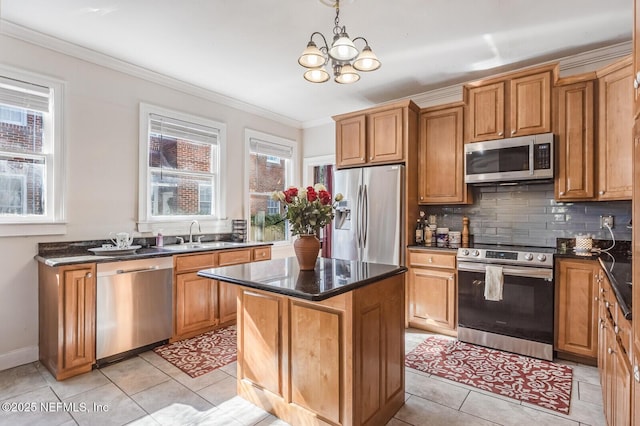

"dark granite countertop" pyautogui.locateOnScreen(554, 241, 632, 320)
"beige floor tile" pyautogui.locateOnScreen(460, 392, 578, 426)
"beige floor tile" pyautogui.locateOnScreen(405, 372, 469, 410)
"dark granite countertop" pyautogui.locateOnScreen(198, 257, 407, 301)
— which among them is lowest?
"beige floor tile" pyautogui.locateOnScreen(405, 372, 469, 410)

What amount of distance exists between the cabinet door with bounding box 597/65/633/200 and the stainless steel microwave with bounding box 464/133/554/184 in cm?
37

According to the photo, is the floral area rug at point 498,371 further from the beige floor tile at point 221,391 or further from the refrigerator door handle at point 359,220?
the beige floor tile at point 221,391

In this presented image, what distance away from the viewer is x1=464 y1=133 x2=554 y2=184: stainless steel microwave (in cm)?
315

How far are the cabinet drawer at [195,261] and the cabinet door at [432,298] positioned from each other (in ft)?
7.10

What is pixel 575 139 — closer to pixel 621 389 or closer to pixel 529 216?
pixel 529 216

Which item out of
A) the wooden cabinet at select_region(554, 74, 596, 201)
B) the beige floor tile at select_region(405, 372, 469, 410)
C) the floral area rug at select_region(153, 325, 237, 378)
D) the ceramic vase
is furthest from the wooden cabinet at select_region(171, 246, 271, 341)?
the wooden cabinet at select_region(554, 74, 596, 201)

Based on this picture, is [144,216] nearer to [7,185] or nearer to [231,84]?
[7,185]

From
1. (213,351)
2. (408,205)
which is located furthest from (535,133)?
(213,351)

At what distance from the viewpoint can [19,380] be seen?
2.55 m

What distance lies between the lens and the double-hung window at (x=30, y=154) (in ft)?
9.16

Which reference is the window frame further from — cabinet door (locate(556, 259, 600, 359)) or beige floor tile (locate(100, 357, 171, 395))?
cabinet door (locate(556, 259, 600, 359))

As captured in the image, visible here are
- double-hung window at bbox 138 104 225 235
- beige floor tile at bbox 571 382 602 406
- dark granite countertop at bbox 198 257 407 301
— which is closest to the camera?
dark granite countertop at bbox 198 257 407 301

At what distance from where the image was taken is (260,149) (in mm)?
4973

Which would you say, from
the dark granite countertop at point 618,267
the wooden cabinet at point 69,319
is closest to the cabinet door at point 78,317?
the wooden cabinet at point 69,319
